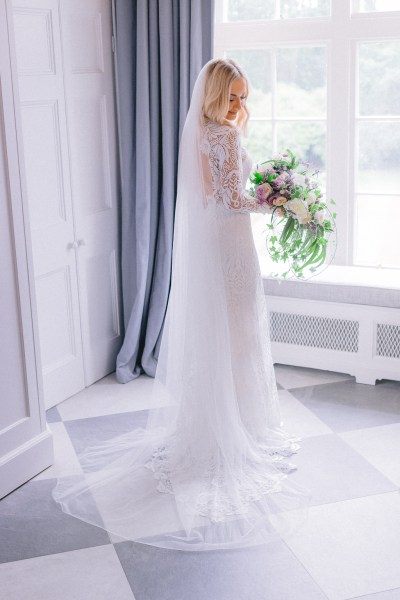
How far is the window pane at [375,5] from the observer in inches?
162

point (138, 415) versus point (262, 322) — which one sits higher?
point (262, 322)

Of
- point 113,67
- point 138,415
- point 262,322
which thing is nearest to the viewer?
point 262,322

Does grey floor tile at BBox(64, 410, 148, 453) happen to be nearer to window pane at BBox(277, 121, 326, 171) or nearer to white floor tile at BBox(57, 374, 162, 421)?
white floor tile at BBox(57, 374, 162, 421)

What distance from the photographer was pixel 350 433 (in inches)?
145

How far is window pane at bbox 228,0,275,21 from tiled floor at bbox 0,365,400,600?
2290mm

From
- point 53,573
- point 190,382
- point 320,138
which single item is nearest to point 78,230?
point 190,382

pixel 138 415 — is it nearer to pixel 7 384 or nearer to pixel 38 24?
pixel 7 384

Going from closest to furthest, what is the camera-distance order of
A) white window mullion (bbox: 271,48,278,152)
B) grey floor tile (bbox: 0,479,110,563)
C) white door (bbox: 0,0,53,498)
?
grey floor tile (bbox: 0,479,110,563) < white door (bbox: 0,0,53,498) < white window mullion (bbox: 271,48,278,152)

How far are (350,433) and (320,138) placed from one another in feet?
5.71

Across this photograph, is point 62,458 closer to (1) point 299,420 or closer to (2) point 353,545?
(1) point 299,420

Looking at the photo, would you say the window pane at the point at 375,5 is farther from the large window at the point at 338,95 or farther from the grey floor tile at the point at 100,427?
the grey floor tile at the point at 100,427

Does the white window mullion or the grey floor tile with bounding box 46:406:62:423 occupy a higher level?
the white window mullion

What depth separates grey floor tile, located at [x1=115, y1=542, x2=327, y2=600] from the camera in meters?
2.52

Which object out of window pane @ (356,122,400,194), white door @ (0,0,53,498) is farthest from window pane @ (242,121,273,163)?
white door @ (0,0,53,498)
